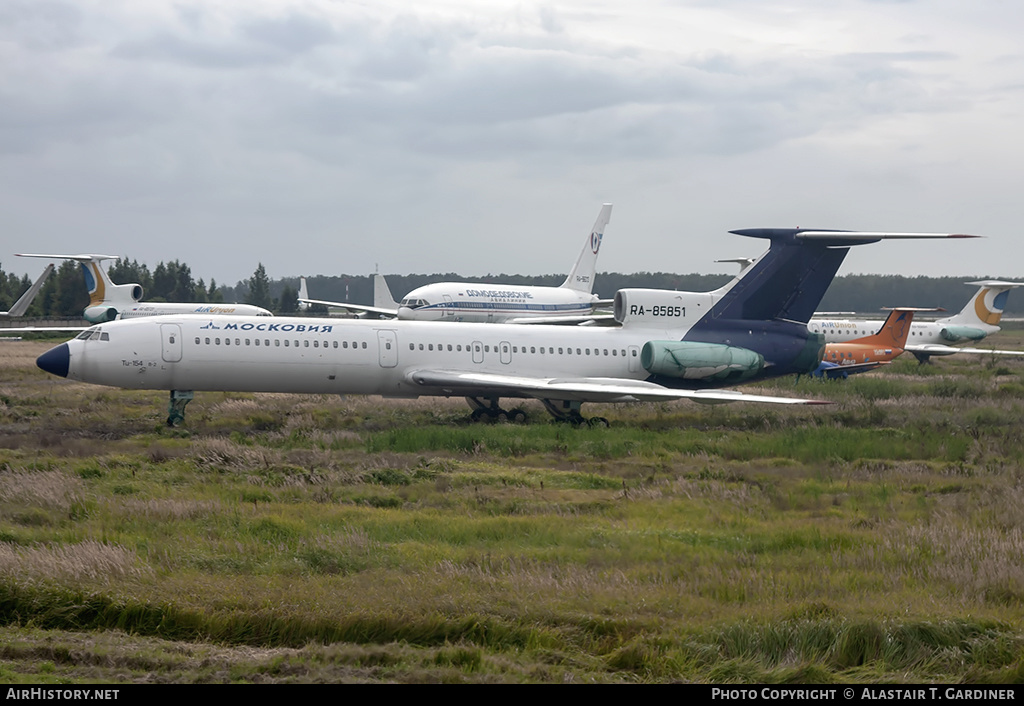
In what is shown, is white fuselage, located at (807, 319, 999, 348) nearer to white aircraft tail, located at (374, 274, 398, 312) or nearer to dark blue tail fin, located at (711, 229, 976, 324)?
dark blue tail fin, located at (711, 229, 976, 324)

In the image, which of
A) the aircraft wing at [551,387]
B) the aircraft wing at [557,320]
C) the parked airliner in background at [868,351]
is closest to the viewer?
the aircraft wing at [551,387]

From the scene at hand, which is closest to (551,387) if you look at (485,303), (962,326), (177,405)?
(177,405)

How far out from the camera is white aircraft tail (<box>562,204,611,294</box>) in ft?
210

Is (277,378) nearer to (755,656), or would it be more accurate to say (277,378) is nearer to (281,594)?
Answer: (281,594)

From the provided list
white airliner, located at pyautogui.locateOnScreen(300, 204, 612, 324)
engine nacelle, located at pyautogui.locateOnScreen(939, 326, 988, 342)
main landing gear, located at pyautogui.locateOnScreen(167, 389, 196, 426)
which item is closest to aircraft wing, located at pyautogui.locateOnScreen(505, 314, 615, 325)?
white airliner, located at pyautogui.locateOnScreen(300, 204, 612, 324)

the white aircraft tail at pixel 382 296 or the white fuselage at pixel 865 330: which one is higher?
the white aircraft tail at pixel 382 296

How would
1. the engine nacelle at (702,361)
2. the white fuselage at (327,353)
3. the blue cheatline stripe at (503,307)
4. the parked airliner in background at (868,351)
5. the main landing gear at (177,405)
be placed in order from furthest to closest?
the blue cheatline stripe at (503,307) < the parked airliner in background at (868,351) < the engine nacelle at (702,361) < the main landing gear at (177,405) < the white fuselage at (327,353)

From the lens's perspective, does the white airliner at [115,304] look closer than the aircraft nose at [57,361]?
No

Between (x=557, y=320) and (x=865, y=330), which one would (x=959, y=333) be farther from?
(x=557, y=320)

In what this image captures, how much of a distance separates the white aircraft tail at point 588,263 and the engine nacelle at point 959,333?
21181 mm

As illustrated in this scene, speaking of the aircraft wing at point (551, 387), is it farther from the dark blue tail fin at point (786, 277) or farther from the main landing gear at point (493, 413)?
the dark blue tail fin at point (786, 277)

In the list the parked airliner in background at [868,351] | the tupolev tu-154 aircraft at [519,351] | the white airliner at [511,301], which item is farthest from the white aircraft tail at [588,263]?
the tupolev tu-154 aircraft at [519,351]

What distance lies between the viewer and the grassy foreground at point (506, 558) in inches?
298

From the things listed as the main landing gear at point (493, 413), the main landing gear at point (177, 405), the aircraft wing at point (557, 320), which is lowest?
the main landing gear at point (493, 413)
